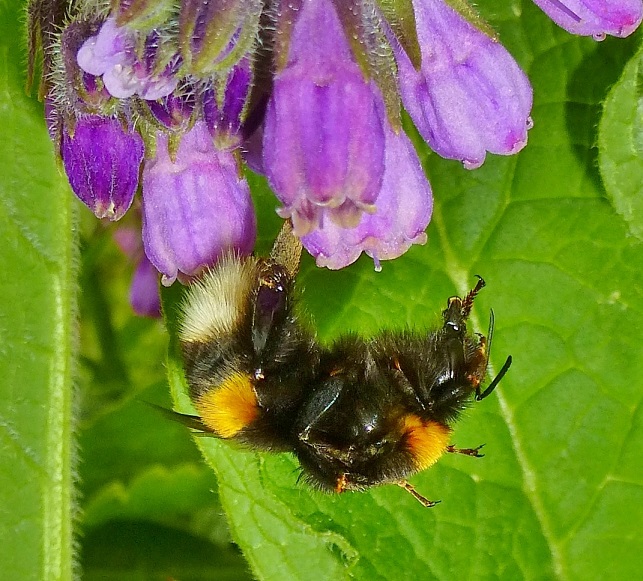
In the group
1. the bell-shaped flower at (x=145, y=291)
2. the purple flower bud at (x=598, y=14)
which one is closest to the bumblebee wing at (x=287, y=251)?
the purple flower bud at (x=598, y=14)

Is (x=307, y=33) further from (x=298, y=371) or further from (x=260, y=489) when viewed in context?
(x=260, y=489)

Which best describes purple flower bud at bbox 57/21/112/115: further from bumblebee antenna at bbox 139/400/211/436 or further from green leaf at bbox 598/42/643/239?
green leaf at bbox 598/42/643/239

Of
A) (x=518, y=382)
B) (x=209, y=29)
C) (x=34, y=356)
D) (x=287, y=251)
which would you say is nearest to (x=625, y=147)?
Answer: (x=518, y=382)

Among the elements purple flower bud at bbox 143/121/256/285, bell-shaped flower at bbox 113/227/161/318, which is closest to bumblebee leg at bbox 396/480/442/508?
purple flower bud at bbox 143/121/256/285

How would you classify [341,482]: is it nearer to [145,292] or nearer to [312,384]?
[312,384]

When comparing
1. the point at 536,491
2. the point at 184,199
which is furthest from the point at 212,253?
the point at 536,491
